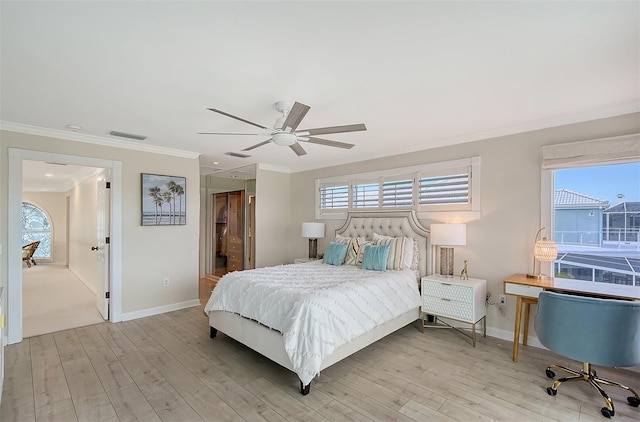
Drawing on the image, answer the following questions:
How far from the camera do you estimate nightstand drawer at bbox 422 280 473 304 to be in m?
3.37

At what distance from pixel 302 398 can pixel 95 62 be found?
114 inches

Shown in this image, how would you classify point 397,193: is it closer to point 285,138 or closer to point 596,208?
point 596,208

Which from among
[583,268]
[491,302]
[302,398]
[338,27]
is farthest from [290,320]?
[583,268]

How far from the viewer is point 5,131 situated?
3355mm

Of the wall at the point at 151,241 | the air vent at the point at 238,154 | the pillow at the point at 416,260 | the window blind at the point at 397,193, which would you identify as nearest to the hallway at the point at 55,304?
the wall at the point at 151,241

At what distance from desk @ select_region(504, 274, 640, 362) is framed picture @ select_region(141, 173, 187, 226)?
14.9 feet

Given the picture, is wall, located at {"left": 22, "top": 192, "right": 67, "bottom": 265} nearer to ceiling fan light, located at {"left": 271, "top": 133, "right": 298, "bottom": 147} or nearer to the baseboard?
the baseboard

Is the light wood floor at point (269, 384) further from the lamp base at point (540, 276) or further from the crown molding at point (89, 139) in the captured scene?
the crown molding at point (89, 139)

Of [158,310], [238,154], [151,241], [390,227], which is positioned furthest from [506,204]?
[158,310]

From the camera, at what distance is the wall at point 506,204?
10.8ft

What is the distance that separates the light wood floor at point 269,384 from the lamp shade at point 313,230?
2.30 metres

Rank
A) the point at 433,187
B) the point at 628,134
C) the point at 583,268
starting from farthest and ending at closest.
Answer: the point at 433,187 < the point at 583,268 < the point at 628,134

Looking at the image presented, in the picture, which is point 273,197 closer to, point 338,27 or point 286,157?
point 286,157

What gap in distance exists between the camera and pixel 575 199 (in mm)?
3207
